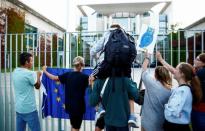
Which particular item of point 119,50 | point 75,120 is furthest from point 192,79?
point 75,120

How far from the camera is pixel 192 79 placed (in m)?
4.32

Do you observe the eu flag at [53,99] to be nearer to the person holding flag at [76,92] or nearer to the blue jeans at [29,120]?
the person holding flag at [76,92]

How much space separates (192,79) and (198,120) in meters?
0.60

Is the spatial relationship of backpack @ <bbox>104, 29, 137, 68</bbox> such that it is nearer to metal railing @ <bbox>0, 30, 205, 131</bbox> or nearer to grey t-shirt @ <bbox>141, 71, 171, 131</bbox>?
grey t-shirt @ <bbox>141, 71, 171, 131</bbox>

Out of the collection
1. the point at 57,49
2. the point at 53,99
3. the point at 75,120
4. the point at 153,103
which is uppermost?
the point at 57,49

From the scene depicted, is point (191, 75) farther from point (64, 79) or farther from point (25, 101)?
point (25, 101)

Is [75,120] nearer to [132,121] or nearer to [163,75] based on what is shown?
[132,121]

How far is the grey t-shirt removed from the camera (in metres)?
4.40

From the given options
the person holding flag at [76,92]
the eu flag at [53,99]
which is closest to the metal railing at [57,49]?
the eu flag at [53,99]

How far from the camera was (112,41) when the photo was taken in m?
4.00

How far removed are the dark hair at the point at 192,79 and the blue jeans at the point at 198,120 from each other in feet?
0.81

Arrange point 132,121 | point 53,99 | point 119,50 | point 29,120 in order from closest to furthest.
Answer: point 119,50 < point 132,121 < point 29,120 < point 53,99

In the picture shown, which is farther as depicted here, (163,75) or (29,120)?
(29,120)

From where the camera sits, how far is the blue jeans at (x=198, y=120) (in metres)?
4.46
